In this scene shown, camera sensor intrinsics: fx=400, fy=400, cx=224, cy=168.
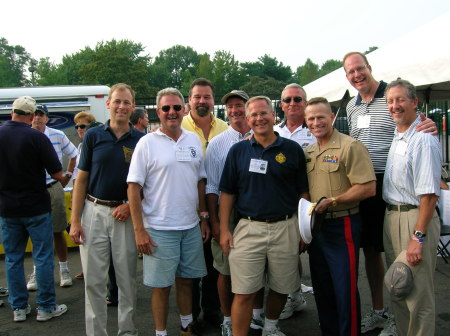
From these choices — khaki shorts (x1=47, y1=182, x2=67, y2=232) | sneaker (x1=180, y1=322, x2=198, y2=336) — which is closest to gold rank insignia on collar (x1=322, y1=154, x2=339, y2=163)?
sneaker (x1=180, y1=322, x2=198, y2=336)

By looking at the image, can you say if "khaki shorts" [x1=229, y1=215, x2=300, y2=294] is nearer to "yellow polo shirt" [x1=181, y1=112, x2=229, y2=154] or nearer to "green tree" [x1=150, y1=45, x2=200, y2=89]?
"yellow polo shirt" [x1=181, y1=112, x2=229, y2=154]

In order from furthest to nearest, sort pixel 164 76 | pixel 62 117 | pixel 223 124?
pixel 164 76, pixel 62 117, pixel 223 124

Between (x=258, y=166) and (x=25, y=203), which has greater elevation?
(x=258, y=166)

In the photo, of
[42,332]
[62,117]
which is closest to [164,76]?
[62,117]

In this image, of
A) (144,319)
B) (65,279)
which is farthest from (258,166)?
(65,279)

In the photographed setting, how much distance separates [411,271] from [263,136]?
4.63ft

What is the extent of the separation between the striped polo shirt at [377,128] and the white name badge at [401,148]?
34 centimetres

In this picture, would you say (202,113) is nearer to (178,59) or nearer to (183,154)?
(183,154)

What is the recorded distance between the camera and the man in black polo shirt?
12.5 ft

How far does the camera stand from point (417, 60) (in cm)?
401

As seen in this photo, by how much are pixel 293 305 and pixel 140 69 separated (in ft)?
163

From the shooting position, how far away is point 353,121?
359 centimetres

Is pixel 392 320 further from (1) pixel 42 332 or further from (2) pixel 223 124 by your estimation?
(1) pixel 42 332

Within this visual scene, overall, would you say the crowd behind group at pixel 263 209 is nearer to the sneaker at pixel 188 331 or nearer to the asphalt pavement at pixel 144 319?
the sneaker at pixel 188 331
